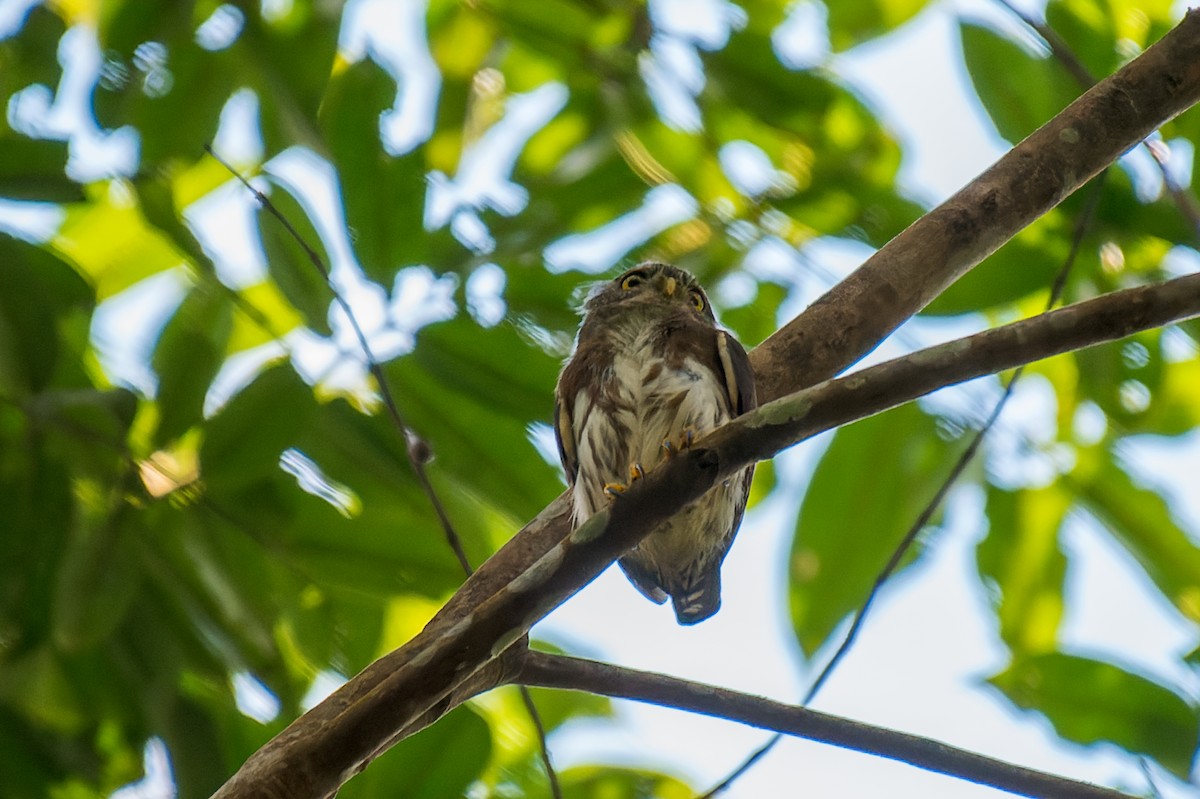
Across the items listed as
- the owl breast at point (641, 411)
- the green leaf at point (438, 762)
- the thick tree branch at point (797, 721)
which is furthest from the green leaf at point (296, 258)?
the thick tree branch at point (797, 721)

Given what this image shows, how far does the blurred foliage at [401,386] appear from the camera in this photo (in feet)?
9.04

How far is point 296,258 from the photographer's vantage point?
287 centimetres

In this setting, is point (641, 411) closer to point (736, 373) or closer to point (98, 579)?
point (736, 373)

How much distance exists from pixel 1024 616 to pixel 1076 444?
505 millimetres

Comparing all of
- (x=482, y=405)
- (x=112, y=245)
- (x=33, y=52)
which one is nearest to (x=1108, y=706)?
(x=482, y=405)

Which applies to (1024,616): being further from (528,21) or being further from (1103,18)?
(528,21)

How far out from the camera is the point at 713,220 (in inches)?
143

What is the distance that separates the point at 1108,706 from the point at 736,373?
102 centimetres

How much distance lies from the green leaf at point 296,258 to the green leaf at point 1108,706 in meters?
1.63

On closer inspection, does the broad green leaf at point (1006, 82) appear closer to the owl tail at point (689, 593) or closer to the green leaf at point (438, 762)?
the owl tail at point (689, 593)

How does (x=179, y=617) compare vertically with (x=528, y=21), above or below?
below

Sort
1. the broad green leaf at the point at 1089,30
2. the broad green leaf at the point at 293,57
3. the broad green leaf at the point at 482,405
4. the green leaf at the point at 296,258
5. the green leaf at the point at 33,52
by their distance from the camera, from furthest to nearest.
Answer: the green leaf at the point at 33,52 → the broad green leaf at the point at 293,57 → the broad green leaf at the point at 1089,30 → the broad green leaf at the point at 482,405 → the green leaf at the point at 296,258

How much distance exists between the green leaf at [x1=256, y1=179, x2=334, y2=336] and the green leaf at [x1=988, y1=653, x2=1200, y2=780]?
1632 millimetres

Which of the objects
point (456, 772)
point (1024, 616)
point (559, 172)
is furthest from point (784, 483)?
point (456, 772)
